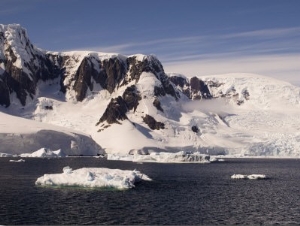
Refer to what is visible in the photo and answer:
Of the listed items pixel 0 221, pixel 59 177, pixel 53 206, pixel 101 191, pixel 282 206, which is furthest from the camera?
pixel 59 177

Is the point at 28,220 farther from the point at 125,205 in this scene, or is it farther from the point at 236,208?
the point at 236,208

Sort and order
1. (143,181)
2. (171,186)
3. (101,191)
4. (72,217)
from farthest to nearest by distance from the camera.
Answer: (143,181)
(171,186)
(101,191)
(72,217)

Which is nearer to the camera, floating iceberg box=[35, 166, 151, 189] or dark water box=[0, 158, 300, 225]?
dark water box=[0, 158, 300, 225]

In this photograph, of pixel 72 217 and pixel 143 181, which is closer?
pixel 72 217

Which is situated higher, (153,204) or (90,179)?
(90,179)

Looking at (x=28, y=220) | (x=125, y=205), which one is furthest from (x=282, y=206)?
(x=28, y=220)

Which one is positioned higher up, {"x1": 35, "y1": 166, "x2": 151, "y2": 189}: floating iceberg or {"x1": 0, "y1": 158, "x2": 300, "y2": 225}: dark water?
{"x1": 35, "y1": 166, "x2": 151, "y2": 189}: floating iceberg

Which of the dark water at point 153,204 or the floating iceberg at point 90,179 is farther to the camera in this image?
the floating iceberg at point 90,179

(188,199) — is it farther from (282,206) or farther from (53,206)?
(53,206)

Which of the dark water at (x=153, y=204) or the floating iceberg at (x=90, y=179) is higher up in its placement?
the floating iceberg at (x=90, y=179)

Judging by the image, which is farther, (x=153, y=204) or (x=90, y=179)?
(x=90, y=179)
